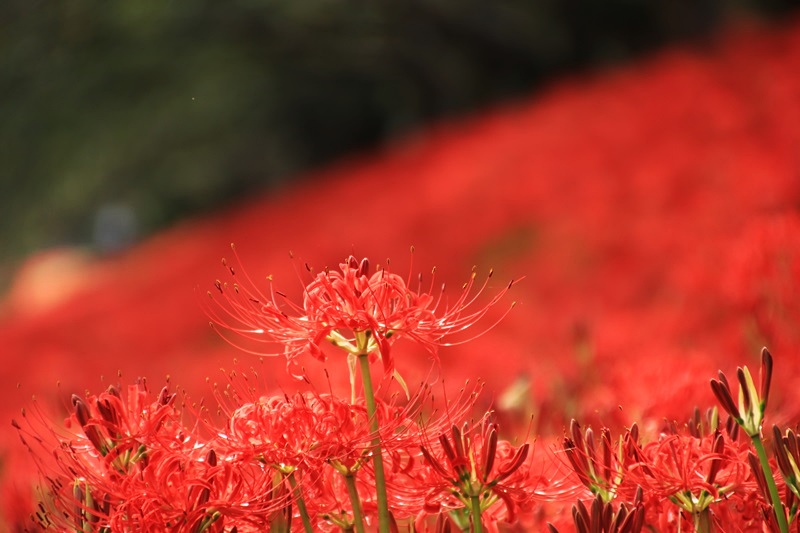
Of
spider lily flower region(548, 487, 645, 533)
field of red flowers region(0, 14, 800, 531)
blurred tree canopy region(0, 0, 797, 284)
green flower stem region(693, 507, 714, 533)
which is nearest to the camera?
spider lily flower region(548, 487, 645, 533)

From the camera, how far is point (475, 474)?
1.38 meters

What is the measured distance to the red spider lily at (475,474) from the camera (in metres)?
1.35

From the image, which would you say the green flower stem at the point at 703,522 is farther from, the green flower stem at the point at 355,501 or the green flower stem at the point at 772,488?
the green flower stem at the point at 355,501

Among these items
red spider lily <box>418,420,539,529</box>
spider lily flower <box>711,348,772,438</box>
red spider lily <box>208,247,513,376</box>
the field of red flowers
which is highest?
the field of red flowers

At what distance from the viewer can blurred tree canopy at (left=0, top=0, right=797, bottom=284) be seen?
8.32 m

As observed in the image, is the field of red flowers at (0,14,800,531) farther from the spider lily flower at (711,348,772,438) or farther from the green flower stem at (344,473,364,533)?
the green flower stem at (344,473,364,533)

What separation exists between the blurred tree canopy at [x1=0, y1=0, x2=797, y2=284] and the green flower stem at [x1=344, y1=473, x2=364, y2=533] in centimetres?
730

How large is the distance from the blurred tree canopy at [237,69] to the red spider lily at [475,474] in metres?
7.26

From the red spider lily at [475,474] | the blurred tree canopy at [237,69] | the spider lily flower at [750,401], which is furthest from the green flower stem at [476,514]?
the blurred tree canopy at [237,69]

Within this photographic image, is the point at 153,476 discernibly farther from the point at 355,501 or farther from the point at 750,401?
the point at 750,401

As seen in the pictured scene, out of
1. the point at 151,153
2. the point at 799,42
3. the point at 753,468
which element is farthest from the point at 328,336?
the point at 151,153

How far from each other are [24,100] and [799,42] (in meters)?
6.56

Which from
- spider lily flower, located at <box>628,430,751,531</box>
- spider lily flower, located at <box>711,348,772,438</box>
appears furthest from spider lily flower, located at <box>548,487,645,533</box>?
spider lily flower, located at <box>711,348,772,438</box>

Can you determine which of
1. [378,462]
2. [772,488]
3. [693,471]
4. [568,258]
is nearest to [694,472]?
[693,471]
